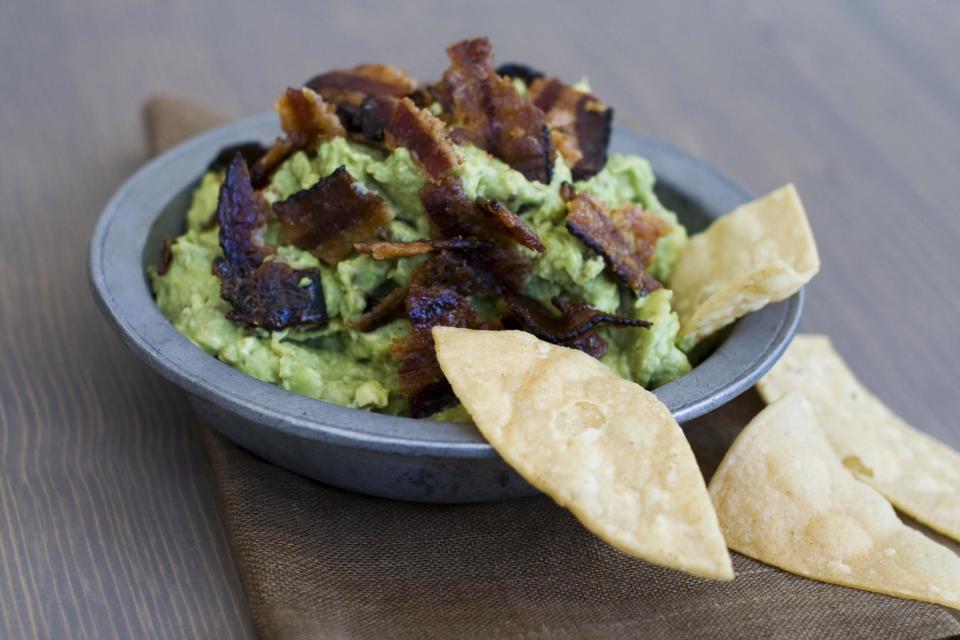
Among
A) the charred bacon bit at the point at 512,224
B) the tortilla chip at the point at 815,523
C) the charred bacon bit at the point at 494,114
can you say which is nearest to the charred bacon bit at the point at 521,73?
the charred bacon bit at the point at 494,114

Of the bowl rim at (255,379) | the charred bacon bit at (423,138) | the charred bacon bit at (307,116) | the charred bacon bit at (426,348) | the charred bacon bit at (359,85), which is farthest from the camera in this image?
the charred bacon bit at (359,85)

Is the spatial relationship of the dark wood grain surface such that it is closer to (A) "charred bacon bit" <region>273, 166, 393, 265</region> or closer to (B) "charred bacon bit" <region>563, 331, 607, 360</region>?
(A) "charred bacon bit" <region>273, 166, 393, 265</region>

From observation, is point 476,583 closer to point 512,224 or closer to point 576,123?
point 512,224

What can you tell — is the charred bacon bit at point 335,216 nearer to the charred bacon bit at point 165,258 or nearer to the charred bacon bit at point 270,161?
the charred bacon bit at point 270,161

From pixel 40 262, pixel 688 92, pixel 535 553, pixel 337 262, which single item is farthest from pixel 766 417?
pixel 688 92

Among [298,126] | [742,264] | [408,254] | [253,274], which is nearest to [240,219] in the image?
[253,274]
